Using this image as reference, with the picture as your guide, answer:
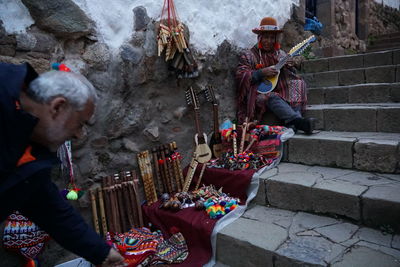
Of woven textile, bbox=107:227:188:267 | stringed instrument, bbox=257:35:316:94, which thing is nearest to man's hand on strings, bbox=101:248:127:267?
woven textile, bbox=107:227:188:267

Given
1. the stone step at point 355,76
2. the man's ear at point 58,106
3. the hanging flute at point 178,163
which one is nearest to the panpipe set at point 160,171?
the hanging flute at point 178,163

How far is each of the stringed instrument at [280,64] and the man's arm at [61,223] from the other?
286 centimetres

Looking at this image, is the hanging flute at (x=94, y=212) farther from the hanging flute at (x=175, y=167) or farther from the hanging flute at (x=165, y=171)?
the hanging flute at (x=175, y=167)

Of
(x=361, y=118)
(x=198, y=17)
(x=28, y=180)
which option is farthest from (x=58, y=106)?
(x=361, y=118)

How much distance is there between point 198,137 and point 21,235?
1976 millimetres

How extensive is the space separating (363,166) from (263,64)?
6.11ft

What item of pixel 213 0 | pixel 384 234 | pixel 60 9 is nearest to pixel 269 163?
pixel 384 234

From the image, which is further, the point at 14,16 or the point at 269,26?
the point at 269,26

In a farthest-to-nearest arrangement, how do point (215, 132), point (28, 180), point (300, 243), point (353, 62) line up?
point (353, 62)
point (215, 132)
point (300, 243)
point (28, 180)

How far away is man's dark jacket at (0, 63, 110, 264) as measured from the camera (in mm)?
973

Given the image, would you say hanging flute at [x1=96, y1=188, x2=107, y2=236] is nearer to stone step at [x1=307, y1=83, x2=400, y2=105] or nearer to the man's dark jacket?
the man's dark jacket

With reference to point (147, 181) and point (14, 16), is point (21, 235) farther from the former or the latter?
point (14, 16)

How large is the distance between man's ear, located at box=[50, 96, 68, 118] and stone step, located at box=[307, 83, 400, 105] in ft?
12.2

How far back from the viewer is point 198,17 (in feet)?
11.0
